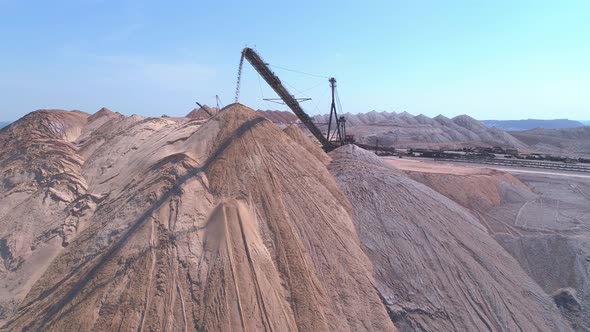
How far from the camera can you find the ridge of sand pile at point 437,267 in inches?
535

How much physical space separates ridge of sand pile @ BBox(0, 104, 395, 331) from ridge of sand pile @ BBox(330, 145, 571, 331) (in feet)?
3.25

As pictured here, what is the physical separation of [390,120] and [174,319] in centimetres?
10124

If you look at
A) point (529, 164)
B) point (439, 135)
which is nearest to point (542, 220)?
point (529, 164)

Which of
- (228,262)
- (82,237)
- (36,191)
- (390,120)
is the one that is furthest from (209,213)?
(390,120)

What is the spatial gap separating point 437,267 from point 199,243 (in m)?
9.57

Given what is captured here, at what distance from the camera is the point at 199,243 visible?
12844 millimetres

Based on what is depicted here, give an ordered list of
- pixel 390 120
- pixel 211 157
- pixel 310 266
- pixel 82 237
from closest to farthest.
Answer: pixel 310 266 < pixel 82 237 < pixel 211 157 < pixel 390 120

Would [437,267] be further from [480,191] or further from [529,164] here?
[529,164]

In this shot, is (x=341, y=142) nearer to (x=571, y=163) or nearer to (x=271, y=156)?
(x=271, y=156)

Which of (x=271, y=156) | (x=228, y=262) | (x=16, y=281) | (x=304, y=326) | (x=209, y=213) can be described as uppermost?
(x=271, y=156)

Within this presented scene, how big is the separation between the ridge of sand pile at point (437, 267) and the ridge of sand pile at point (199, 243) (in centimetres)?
99

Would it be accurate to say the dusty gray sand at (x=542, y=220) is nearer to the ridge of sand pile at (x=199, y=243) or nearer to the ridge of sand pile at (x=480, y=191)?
the ridge of sand pile at (x=480, y=191)

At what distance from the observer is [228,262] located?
12258mm

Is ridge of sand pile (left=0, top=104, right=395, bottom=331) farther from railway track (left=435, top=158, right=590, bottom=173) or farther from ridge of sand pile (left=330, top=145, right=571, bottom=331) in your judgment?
railway track (left=435, top=158, right=590, bottom=173)
